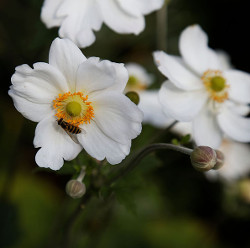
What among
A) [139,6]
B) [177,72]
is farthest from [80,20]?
[177,72]

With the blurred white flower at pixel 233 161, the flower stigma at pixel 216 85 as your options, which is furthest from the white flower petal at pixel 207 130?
the blurred white flower at pixel 233 161

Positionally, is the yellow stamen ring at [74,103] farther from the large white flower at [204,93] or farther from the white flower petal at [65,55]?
the large white flower at [204,93]

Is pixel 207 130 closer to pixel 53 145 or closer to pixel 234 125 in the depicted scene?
pixel 234 125

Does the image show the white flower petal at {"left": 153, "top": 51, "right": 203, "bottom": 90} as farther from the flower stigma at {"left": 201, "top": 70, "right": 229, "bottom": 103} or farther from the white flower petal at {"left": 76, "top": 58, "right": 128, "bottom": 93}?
the white flower petal at {"left": 76, "top": 58, "right": 128, "bottom": 93}

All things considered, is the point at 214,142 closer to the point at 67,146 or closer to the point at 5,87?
the point at 67,146

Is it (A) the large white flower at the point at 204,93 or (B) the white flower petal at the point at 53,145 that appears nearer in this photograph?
(B) the white flower petal at the point at 53,145

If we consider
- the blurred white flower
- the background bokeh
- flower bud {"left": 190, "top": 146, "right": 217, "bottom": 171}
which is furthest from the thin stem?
the blurred white flower
